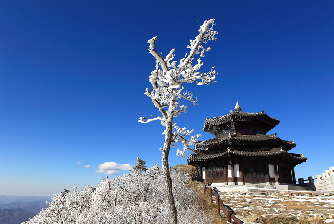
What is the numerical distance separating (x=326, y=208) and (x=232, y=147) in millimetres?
11538

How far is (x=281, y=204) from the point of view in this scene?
1470 cm

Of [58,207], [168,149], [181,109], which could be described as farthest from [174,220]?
[58,207]

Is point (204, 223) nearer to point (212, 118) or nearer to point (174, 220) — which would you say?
point (174, 220)

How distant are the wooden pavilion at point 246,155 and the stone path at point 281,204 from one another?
644 cm

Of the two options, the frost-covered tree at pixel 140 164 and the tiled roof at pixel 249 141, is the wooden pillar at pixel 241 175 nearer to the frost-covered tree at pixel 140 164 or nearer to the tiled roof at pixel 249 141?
the tiled roof at pixel 249 141

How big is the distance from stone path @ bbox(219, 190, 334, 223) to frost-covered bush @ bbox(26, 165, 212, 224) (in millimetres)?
2805

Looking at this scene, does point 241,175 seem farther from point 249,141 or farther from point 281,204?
point 281,204

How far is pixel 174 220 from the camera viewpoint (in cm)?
729

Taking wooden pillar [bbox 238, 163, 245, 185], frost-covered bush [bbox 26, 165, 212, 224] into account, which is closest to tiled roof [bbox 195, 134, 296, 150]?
wooden pillar [bbox 238, 163, 245, 185]

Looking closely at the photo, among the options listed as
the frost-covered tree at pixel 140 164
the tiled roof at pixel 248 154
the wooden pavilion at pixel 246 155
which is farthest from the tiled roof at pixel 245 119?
the frost-covered tree at pixel 140 164

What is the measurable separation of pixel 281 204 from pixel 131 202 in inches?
449

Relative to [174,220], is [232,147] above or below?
above

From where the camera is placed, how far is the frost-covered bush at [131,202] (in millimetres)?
10235

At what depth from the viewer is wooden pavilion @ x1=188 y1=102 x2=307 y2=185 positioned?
23.1 m
